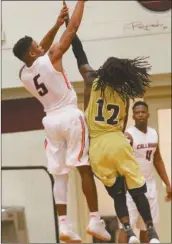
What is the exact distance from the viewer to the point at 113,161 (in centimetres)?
396

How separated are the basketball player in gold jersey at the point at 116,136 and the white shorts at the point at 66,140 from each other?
5 centimetres

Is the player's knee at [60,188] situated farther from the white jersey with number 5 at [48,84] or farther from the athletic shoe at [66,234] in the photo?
the white jersey with number 5 at [48,84]

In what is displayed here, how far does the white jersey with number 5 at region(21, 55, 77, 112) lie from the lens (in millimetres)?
4023

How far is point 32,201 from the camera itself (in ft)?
22.8

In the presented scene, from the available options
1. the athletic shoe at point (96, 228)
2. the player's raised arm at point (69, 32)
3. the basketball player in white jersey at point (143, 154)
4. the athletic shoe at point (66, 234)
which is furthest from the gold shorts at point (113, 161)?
the basketball player in white jersey at point (143, 154)

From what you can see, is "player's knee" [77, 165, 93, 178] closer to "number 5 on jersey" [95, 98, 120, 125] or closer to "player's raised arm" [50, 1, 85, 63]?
"number 5 on jersey" [95, 98, 120, 125]

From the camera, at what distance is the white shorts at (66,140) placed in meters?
4.02

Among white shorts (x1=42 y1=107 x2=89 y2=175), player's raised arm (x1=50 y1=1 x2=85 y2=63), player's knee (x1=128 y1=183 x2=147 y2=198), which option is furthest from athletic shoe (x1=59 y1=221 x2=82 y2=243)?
player's raised arm (x1=50 y1=1 x2=85 y2=63)

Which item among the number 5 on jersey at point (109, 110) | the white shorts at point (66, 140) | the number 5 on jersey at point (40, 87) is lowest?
the white shorts at point (66, 140)

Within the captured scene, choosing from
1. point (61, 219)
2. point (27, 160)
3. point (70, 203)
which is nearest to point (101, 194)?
point (70, 203)

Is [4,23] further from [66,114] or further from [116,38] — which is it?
[66,114]

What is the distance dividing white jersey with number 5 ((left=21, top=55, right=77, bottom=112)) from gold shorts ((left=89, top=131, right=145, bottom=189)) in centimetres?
33

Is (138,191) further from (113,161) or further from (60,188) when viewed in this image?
(60,188)

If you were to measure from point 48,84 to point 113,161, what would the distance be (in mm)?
584
